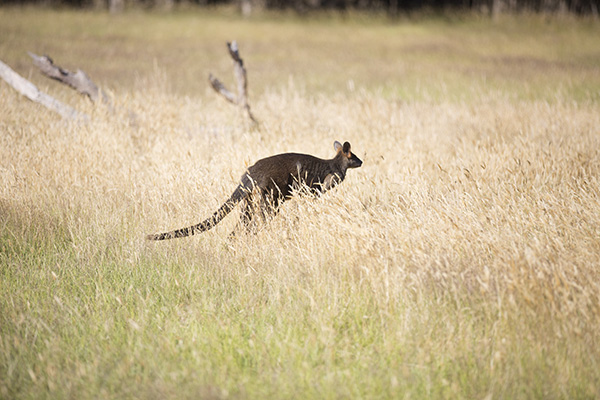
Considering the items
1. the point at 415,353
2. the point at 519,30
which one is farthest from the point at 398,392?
the point at 519,30

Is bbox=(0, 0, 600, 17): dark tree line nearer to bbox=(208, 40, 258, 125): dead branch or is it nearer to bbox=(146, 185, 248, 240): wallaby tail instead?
bbox=(208, 40, 258, 125): dead branch

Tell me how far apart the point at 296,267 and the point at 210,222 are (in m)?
0.93

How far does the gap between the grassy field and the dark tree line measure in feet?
112

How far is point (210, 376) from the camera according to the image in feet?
10.4

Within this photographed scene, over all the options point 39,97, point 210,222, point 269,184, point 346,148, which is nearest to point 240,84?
point 39,97

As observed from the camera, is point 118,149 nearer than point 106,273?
No

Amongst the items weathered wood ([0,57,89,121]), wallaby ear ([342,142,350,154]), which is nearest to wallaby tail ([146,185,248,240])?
wallaby ear ([342,142,350,154])

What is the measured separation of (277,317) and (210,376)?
0.74 meters

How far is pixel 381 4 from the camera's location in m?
49.1

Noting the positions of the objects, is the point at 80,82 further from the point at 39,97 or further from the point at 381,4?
the point at 381,4

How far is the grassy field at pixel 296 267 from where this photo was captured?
3.21 m

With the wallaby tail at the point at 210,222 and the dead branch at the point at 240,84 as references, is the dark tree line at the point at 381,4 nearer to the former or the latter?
the dead branch at the point at 240,84

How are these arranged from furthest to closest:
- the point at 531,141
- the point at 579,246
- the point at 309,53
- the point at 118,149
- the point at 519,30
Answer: the point at 519,30 < the point at 309,53 < the point at 531,141 < the point at 118,149 < the point at 579,246

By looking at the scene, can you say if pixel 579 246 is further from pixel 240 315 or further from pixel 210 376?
pixel 210 376
